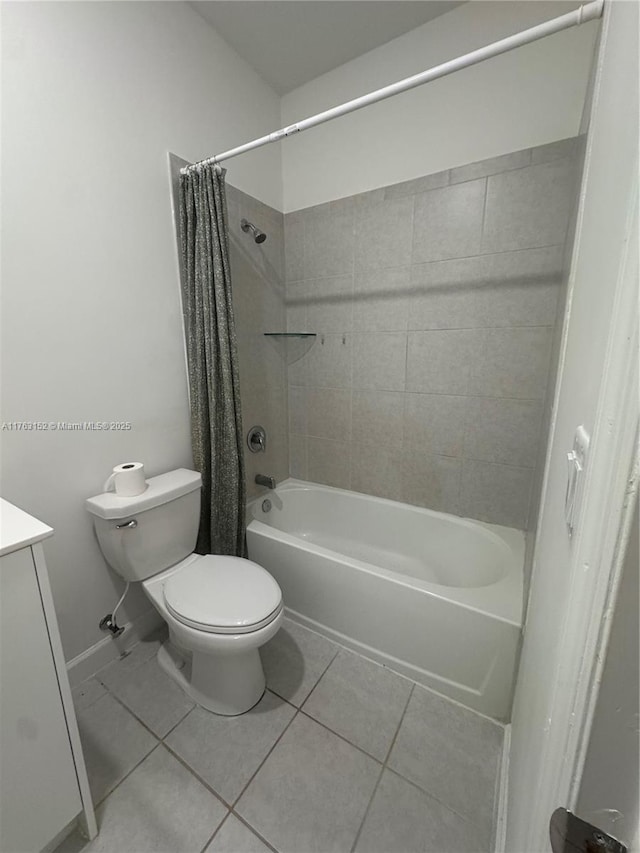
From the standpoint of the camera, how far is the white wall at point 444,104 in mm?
1304

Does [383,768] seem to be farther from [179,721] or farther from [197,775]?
[179,721]

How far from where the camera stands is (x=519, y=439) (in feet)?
5.12

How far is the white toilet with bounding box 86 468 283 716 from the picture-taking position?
1083mm

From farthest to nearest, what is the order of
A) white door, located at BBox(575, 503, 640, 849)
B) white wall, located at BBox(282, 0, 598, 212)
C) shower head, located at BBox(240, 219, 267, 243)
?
1. shower head, located at BBox(240, 219, 267, 243)
2. white wall, located at BBox(282, 0, 598, 212)
3. white door, located at BBox(575, 503, 640, 849)

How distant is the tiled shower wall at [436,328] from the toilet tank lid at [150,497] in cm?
92

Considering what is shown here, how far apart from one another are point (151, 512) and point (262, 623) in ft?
1.87

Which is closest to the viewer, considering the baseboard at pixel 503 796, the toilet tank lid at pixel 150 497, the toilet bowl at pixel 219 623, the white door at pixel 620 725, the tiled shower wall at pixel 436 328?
the white door at pixel 620 725

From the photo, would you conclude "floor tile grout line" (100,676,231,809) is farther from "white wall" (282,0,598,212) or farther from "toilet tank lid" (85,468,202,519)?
"white wall" (282,0,598,212)

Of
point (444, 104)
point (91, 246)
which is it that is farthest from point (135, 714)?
point (444, 104)

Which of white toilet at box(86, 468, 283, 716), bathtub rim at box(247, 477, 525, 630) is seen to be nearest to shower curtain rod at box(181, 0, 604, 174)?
white toilet at box(86, 468, 283, 716)

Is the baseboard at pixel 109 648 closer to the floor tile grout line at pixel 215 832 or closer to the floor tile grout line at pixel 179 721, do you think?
the floor tile grout line at pixel 179 721

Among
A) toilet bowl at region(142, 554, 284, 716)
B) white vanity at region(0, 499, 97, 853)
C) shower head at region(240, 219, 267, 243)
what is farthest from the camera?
shower head at region(240, 219, 267, 243)

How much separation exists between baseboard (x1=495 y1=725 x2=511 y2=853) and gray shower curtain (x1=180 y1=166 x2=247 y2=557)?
1186 mm

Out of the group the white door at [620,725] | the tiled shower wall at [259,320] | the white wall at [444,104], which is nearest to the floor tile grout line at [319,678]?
the tiled shower wall at [259,320]
